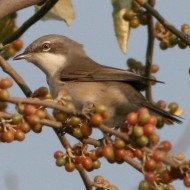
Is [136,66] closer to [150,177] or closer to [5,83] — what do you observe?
[5,83]

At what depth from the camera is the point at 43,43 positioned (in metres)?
7.71

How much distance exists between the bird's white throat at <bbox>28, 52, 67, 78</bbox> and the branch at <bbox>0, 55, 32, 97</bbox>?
2.26m

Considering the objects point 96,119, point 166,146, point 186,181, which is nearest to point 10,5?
point 96,119

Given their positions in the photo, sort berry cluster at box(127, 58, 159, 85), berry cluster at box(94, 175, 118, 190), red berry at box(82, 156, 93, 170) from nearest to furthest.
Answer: red berry at box(82, 156, 93, 170) → berry cluster at box(94, 175, 118, 190) → berry cluster at box(127, 58, 159, 85)

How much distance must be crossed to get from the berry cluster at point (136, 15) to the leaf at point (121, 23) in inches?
2.8

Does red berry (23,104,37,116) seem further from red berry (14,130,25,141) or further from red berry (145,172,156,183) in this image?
red berry (145,172,156,183)

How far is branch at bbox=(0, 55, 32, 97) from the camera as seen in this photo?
4828 mm

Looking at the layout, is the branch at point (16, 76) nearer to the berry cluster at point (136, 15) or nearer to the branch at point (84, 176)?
the branch at point (84, 176)

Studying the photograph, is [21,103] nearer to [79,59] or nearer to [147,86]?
[147,86]

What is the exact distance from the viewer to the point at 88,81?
266 inches

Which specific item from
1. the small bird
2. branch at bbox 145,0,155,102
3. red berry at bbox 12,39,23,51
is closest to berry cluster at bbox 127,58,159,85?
the small bird

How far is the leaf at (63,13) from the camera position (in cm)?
538

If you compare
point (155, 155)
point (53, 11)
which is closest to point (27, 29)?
point (53, 11)

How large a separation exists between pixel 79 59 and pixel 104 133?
13.8ft
